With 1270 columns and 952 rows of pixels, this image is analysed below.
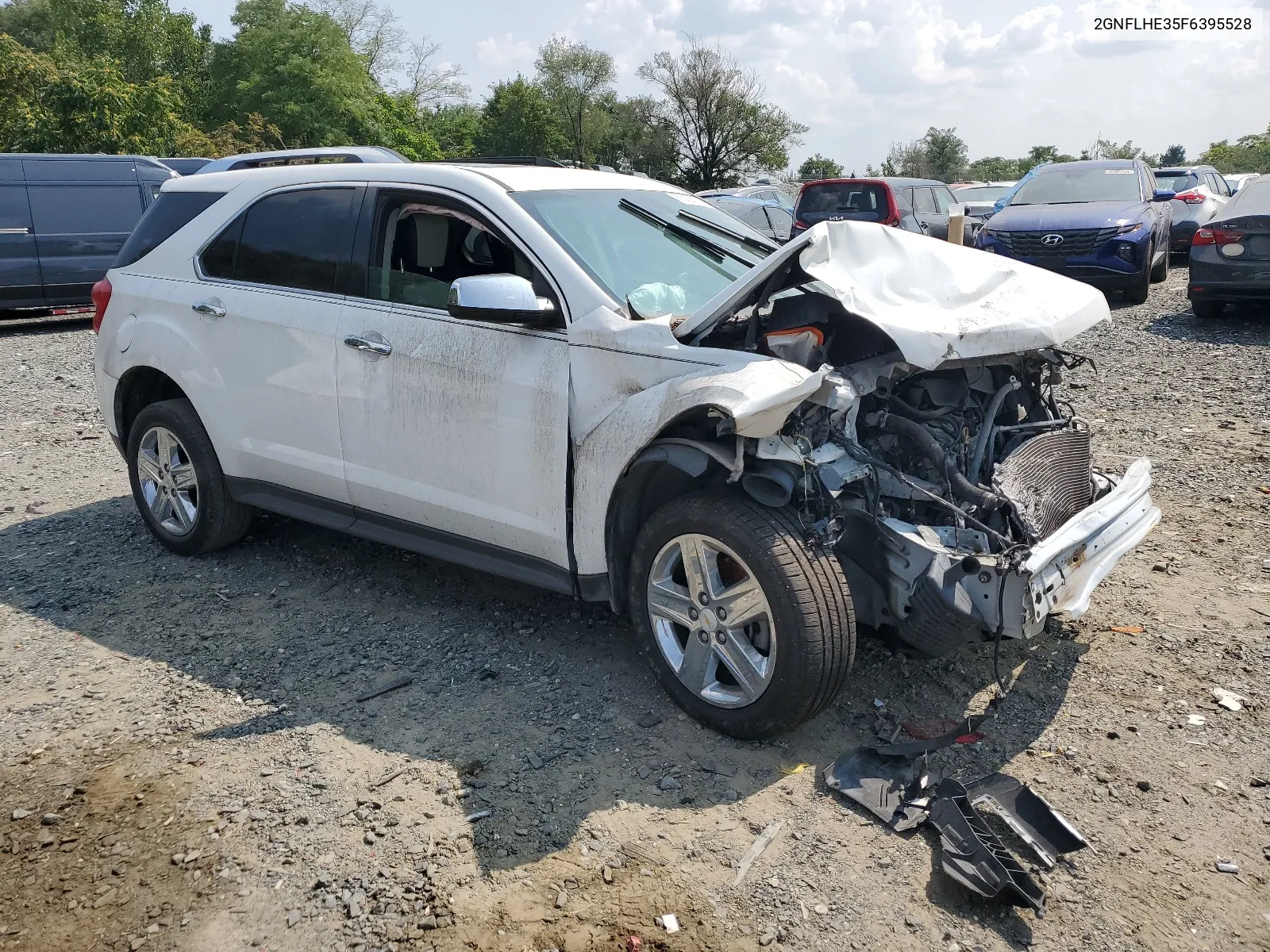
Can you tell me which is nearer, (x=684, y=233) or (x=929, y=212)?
(x=684, y=233)

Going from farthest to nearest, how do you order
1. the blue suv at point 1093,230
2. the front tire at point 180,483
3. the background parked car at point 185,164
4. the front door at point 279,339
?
the background parked car at point 185,164 < the blue suv at point 1093,230 < the front tire at point 180,483 < the front door at point 279,339

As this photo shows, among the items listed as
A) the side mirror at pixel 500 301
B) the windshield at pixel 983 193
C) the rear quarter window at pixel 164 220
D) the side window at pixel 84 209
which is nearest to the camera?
the side mirror at pixel 500 301

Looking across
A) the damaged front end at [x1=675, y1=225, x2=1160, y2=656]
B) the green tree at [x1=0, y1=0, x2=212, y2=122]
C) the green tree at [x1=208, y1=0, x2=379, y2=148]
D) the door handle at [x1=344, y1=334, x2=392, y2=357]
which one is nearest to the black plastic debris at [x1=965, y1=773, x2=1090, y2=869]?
the damaged front end at [x1=675, y1=225, x2=1160, y2=656]

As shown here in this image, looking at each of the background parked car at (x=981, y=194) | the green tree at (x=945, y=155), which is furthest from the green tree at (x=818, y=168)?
the background parked car at (x=981, y=194)

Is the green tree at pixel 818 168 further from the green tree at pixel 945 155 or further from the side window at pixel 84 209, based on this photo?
the side window at pixel 84 209

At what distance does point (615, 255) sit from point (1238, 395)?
6.08 meters

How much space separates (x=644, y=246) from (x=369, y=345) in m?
1.18

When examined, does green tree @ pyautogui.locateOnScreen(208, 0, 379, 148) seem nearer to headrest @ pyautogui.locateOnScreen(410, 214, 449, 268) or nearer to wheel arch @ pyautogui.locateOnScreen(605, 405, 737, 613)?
headrest @ pyautogui.locateOnScreen(410, 214, 449, 268)

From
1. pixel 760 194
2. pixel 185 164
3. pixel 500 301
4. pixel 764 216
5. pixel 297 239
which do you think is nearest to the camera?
pixel 500 301

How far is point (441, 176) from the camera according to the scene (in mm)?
4191

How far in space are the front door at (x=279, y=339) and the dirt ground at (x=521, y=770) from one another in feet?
1.95

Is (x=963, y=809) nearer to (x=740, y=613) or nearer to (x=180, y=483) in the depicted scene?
(x=740, y=613)

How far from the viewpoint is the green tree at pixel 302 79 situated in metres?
41.9

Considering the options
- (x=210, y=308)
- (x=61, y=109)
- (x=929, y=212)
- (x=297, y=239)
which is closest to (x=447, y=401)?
(x=297, y=239)
